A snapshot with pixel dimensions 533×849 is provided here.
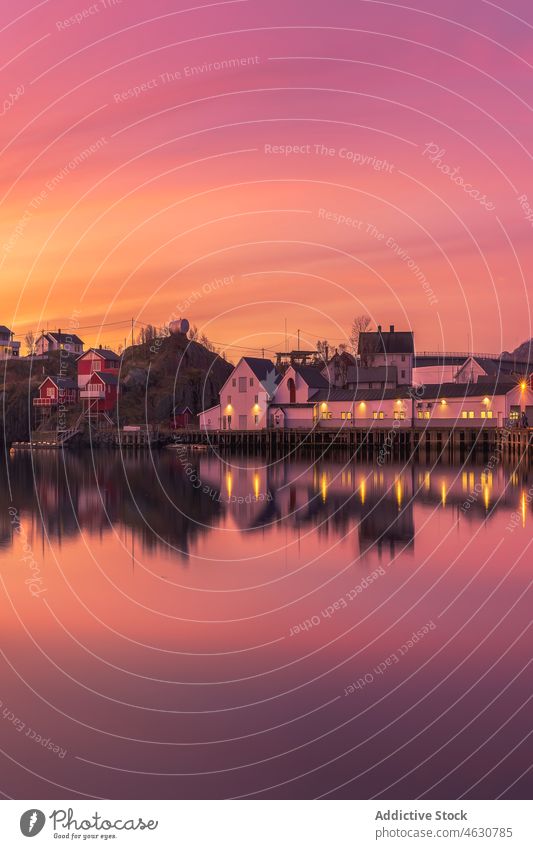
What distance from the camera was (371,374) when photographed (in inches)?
4498

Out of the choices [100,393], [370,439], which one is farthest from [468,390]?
[100,393]

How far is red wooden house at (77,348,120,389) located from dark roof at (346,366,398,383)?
134ft

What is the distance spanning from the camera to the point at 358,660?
18.2 m

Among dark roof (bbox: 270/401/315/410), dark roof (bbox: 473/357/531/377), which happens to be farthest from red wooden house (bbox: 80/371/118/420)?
dark roof (bbox: 473/357/531/377)

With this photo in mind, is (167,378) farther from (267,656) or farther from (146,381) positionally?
(267,656)

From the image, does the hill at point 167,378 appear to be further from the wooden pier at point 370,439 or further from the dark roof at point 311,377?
the dark roof at point 311,377

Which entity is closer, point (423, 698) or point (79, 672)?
point (423, 698)

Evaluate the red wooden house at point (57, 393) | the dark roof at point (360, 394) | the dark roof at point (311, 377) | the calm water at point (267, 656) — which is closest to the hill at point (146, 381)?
the red wooden house at point (57, 393)

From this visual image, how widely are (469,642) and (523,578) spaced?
7945mm

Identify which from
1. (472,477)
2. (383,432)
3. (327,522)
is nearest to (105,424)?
(383,432)

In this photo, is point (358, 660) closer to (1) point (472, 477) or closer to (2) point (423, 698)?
(2) point (423, 698)

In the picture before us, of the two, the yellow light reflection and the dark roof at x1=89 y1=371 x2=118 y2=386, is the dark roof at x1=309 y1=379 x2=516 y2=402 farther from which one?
the yellow light reflection

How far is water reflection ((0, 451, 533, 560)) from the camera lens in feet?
126
